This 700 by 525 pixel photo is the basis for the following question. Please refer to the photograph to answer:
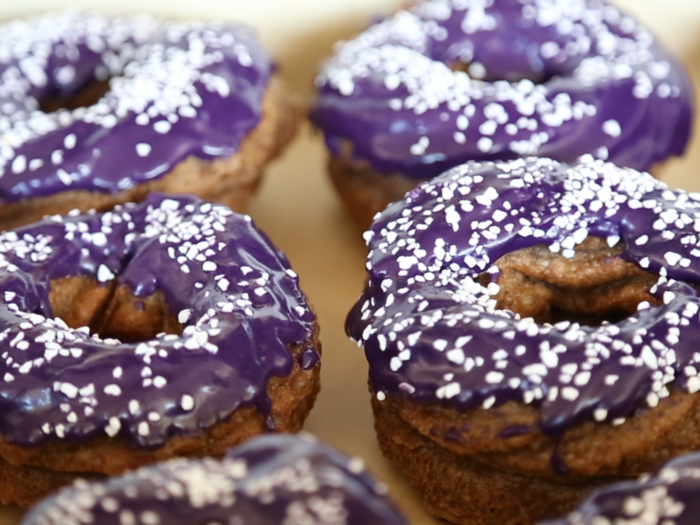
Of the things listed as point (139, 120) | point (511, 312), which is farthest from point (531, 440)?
point (139, 120)

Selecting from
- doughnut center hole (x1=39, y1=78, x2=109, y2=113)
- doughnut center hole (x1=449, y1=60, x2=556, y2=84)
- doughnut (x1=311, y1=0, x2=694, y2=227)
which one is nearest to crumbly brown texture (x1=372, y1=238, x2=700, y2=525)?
doughnut (x1=311, y1=0, x2=694, y2=227)

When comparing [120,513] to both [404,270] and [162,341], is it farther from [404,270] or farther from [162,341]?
[404,270]

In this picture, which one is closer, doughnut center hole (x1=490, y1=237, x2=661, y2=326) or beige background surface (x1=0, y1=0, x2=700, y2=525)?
doughnut center hole (x1=490, y1=237, x2=661, y2=326)

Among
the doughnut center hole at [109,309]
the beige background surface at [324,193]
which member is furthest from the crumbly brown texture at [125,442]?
the beige background surface at [324,193]

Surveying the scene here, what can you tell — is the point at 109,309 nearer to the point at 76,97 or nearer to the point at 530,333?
the point at 530,333

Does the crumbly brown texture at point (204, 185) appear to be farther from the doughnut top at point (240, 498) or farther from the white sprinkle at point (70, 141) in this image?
the doughnut top at point (240, 498)

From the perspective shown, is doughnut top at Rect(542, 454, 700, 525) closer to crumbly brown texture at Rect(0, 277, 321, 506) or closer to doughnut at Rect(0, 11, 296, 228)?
crumbly brown texture at Rect(0, 277, 321, 506)

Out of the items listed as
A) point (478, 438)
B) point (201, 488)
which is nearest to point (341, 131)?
point (478, 438)
